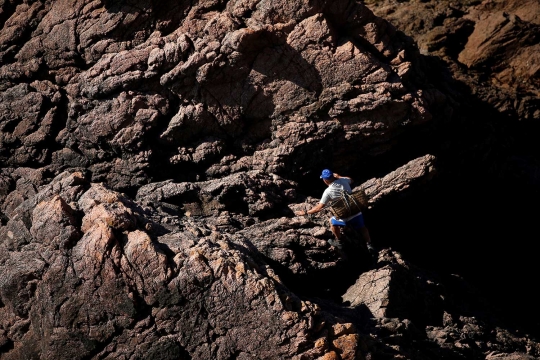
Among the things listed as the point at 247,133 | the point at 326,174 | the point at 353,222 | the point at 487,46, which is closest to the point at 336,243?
the point at 353,222

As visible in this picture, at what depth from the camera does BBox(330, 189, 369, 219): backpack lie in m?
13.9

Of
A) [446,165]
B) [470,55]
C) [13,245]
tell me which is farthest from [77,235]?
[470,55]

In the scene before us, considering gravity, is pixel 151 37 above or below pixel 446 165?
above

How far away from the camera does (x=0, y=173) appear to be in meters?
16.0

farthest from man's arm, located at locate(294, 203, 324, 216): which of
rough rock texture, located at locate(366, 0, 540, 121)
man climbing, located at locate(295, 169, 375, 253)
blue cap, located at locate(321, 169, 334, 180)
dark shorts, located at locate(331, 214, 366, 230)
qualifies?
rough rock texture, located at locate(366, 0, 540, 121)

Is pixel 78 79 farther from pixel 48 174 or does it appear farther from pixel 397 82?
pixel 397 82

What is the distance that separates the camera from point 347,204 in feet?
45.6

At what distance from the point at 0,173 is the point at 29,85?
7.30 ft

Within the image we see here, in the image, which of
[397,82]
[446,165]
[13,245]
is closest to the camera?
[13,245]

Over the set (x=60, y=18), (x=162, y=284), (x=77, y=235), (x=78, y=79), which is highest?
(x=60, y=18)

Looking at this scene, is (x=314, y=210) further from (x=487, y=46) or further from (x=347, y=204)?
(x=487, y=46)

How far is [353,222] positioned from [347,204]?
754 millimetres

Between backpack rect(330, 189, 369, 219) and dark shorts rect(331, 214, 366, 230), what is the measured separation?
12 cm

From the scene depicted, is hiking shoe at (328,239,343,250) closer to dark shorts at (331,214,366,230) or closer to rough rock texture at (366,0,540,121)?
dark shorts at (331,214,366,230)
